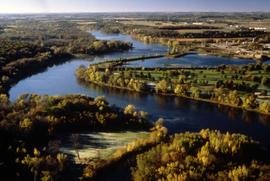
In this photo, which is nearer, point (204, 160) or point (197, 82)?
point (204, 160)

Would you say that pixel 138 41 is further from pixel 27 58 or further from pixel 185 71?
pixel 185 71

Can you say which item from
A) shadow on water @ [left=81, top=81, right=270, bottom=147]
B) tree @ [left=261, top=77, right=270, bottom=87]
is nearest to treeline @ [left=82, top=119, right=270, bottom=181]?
shadow on water @ [left=81, top=81, right=270, bottom=147]

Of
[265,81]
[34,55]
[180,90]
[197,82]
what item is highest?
[34,55]

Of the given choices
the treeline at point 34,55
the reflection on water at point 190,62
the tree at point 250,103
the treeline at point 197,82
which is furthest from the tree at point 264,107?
the treeline at point 34,55

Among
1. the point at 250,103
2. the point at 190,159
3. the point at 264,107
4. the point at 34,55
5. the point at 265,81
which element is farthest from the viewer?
the point at 34,55

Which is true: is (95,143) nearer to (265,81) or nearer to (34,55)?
(265,81)

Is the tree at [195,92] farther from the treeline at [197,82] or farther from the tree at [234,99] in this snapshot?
the tree at [234,99]

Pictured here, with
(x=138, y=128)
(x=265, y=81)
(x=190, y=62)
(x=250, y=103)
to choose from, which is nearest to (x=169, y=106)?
(x=250, y=103)

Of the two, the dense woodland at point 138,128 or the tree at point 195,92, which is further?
the tree at point 195,92
